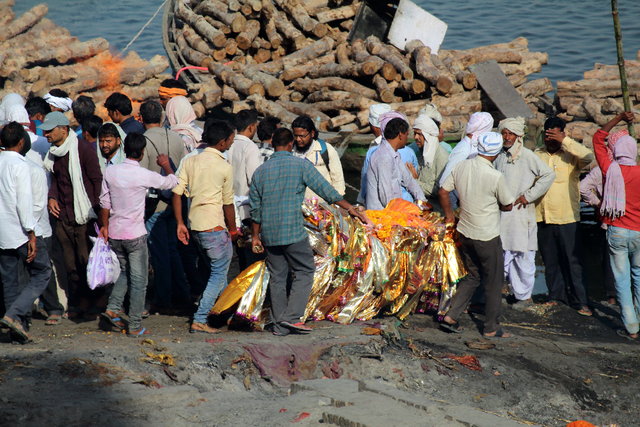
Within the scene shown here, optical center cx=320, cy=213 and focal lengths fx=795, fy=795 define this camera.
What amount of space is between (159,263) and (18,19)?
15930mm

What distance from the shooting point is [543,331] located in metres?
8.02

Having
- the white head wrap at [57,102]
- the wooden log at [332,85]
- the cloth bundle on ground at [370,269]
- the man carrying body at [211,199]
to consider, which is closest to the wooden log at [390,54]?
the wooden log at [332,85]

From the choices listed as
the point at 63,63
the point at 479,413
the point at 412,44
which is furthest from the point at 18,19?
the point at 479,413

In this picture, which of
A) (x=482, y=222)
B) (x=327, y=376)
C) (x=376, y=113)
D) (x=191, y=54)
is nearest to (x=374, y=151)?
(x=376, y=113)

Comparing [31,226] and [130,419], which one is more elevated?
[31,226]

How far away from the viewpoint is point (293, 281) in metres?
6.94

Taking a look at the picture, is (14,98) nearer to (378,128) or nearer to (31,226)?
(31,226)

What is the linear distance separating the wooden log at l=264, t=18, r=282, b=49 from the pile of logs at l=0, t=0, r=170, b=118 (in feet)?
10.1

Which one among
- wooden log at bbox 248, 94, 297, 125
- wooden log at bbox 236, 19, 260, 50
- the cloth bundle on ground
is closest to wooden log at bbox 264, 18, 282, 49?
wooden log at bbox 236, 19, 260, 50

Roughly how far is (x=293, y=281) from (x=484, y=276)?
186 centimetres

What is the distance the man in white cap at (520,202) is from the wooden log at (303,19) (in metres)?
8.57

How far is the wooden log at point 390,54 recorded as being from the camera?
13.7 m

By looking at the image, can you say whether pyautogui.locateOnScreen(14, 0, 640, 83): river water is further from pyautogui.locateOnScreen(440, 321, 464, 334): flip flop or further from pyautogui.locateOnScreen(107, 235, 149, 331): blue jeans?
pyautogui.locateOnScreen(107, 235, 149, 331): blue jeans

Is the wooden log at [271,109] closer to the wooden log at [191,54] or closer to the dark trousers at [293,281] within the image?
the wooden log at [191,54]
